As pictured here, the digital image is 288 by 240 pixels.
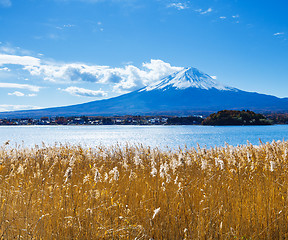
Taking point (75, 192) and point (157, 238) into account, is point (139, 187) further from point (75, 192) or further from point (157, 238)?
point (157, 238)

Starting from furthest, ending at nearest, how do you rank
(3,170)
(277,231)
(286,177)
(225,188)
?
(3,170)
(286,177)
(225,188)
(277,231)

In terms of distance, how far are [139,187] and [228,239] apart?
224 centimetres

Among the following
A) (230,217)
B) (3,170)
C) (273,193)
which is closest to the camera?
(230,217)

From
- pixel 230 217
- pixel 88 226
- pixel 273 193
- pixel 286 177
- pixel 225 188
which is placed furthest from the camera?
pixel 286 177

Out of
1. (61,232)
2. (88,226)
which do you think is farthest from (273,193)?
(61,232)

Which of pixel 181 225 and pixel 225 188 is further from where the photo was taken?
pixel 225 188

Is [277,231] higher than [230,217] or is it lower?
lower

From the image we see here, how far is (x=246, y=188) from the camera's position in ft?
18.7

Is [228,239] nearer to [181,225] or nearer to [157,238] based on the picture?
[181,225]

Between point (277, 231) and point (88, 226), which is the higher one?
point (88, 226)

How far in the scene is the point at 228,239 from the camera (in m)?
3.91

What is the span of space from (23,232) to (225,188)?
3.58 meters

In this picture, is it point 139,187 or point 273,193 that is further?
point 139,187

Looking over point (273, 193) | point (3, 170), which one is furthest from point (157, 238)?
point (3, 170)
